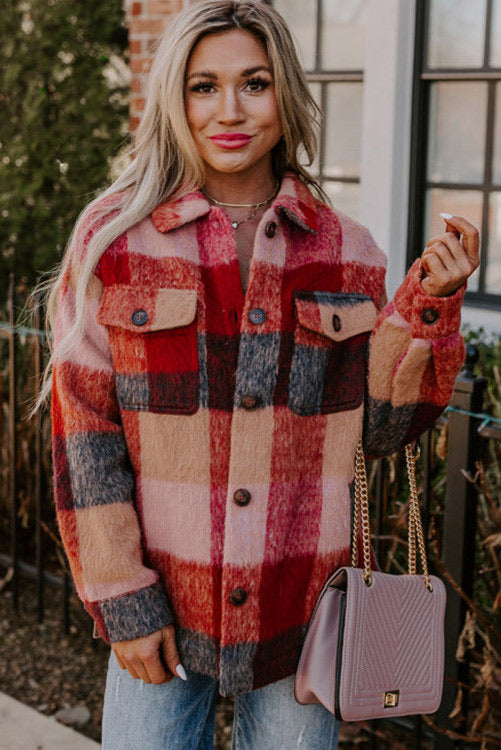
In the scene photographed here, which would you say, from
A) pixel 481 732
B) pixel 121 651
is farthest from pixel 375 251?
pixel 481 732

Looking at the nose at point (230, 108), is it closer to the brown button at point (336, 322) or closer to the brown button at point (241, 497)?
the brown button at point (336, 322)

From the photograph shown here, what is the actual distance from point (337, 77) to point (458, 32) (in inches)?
24.2

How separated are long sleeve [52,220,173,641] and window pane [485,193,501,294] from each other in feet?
9.13

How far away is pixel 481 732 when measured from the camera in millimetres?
2902

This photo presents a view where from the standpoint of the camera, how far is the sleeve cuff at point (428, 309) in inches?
72.6

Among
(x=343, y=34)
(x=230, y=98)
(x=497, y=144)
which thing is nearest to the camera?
(x=230, y=98)

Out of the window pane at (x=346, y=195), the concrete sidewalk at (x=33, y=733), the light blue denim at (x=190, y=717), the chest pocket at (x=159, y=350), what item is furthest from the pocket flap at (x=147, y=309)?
the window pane at (x=346, y=195)

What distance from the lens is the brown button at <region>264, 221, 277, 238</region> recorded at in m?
1.92

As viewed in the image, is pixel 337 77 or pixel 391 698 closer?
pixel 391 698

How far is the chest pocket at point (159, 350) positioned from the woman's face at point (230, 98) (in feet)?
0.98

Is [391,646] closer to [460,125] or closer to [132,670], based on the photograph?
[132,670]

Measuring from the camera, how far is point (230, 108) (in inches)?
74.1

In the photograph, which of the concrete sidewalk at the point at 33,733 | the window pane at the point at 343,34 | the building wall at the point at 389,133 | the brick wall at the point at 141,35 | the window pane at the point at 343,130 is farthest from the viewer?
the brick wall at the point at 141,35

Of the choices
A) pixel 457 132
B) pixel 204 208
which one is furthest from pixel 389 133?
pixel 204 208
